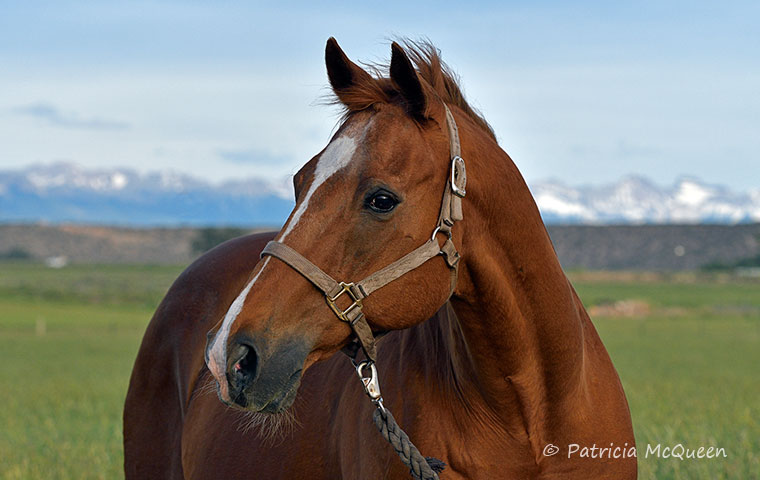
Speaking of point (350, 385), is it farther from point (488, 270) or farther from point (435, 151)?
point (435, 151)

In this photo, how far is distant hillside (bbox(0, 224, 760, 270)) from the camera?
93.7 m

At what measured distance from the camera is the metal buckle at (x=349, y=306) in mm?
2648

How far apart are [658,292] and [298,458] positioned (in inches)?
2041

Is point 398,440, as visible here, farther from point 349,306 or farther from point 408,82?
point 408,82

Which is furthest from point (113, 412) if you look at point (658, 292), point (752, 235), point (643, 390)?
point (752, 235)

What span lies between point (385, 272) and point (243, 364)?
55 cm

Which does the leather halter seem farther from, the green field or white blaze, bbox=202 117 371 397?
the green field

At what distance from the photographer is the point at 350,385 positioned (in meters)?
3.53

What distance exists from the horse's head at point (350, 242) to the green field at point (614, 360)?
4065mm

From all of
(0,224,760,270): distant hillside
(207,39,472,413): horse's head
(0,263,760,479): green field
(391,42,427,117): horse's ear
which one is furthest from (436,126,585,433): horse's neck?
(0,224,760,270): distant hillside

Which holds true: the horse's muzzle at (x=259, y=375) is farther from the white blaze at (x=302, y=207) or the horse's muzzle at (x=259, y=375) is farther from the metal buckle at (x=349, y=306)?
the metal buckle at (x=349, y=306)

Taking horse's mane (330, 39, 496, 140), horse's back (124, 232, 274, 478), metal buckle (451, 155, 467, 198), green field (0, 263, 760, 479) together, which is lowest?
green field (0, 263, 760, 479)

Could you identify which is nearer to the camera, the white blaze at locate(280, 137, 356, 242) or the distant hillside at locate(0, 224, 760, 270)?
the white blaze at locate(280, 137, 356, 242)

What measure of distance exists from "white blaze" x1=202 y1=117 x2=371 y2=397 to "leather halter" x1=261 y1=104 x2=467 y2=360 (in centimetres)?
12
